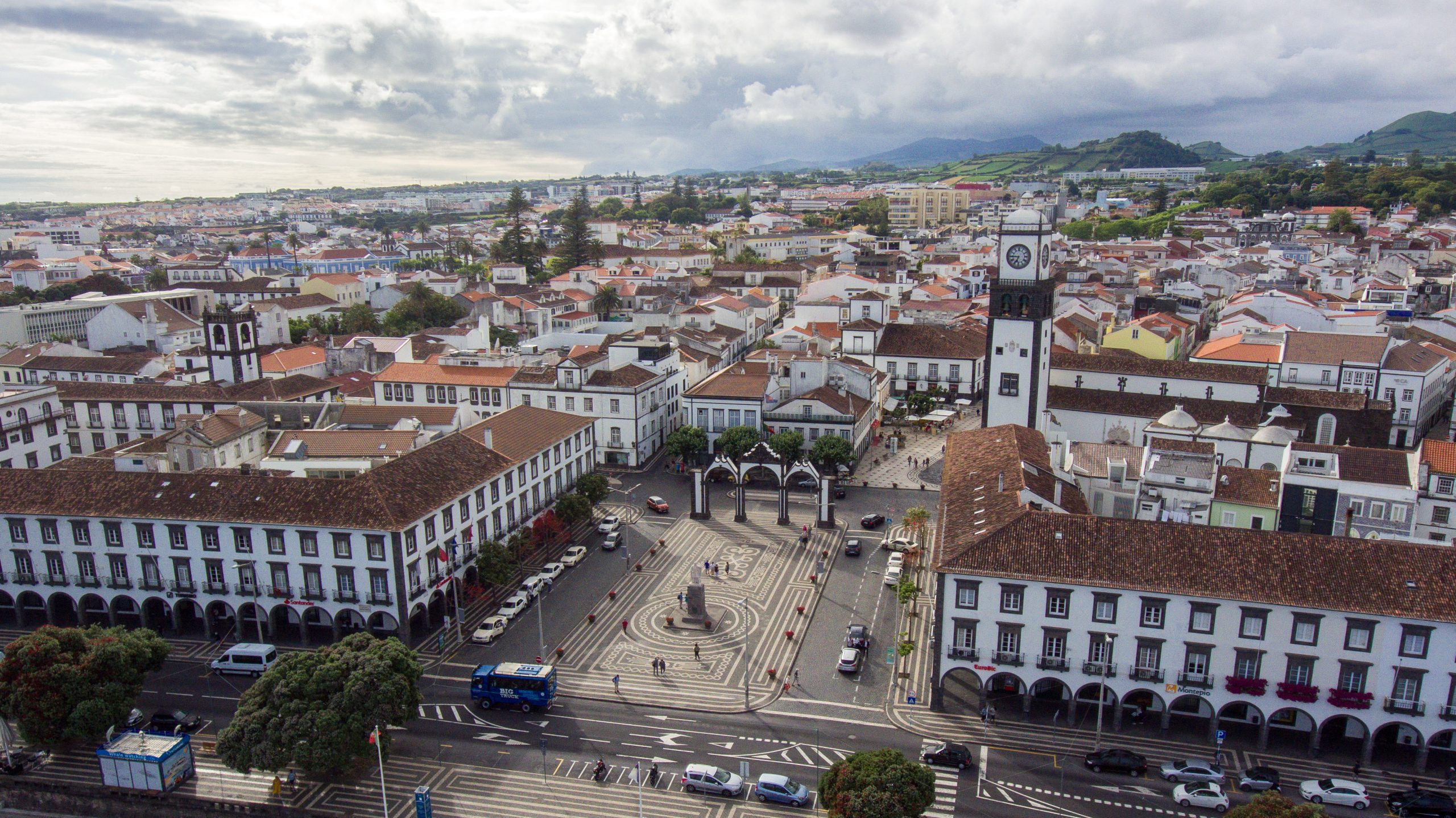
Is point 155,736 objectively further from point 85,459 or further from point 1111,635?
point 1111,635

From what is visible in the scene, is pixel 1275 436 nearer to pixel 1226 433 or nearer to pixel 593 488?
pixel 1226 433

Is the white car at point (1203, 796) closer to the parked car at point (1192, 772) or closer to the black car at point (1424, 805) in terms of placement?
the parked car at point (1192, 772)

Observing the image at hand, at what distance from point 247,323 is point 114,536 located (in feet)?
124

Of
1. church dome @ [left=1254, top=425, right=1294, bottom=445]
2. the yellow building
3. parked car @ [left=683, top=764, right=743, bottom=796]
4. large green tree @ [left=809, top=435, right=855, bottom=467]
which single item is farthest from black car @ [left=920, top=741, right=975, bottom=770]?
the yellow building

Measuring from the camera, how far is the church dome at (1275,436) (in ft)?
185

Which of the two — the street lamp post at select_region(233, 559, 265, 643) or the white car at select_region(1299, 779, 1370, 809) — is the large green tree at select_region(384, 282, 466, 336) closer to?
the street lamp post at select_region(233, 559, 265, 643)

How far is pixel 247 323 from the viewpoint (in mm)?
80562

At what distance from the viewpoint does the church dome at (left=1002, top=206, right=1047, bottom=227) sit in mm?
60781

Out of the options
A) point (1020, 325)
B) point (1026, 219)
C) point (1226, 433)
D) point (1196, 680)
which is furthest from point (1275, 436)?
point (1196, 680)

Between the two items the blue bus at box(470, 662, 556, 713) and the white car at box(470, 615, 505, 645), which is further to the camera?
the white car at box(470, 615, 505, 645)

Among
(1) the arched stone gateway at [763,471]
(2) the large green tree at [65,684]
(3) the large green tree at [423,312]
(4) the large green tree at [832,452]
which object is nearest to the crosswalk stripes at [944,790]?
(1) the arched stone gateway at [763,471]

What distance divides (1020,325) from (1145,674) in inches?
1184

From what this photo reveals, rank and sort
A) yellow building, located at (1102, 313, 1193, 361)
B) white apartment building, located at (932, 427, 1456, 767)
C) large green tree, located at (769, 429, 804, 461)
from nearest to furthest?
white apartment building, located at (932, 427, 1456, 767), large green tree, located at (769, 429, 804, 461), yellow building, located at (1102, 313, 1193, 361)

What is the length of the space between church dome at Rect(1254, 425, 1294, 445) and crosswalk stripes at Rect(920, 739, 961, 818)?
33.1 metres
